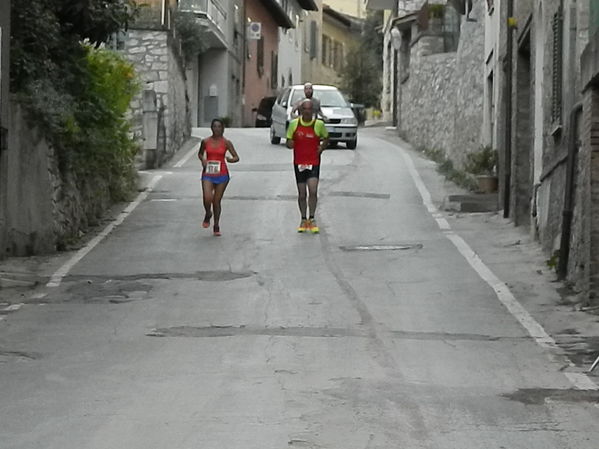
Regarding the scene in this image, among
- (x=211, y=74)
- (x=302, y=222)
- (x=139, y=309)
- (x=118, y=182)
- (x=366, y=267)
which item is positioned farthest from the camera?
(x=211, y=74)

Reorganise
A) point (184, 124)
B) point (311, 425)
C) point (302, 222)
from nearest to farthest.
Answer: point (311, 425)
point (302, 222)
point (184, 124)

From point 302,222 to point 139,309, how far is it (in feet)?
21.5

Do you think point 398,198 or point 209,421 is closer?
point 209,421

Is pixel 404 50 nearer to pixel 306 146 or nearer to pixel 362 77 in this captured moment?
pixel 362 77

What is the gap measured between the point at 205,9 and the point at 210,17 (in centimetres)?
71

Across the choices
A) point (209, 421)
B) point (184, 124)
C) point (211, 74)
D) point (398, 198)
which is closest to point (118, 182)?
point (398, 198)

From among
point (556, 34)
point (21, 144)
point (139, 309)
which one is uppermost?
point (556, 34)

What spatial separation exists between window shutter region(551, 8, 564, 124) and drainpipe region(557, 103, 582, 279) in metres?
1.61

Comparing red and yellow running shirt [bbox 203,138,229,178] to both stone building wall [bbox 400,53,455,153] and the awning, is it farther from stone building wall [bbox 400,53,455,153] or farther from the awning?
the awning

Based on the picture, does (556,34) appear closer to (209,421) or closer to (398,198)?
(398,198)

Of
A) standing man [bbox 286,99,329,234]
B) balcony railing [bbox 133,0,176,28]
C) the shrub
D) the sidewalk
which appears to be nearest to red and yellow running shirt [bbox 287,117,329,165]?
standing man [bbox 286,99,329,234]

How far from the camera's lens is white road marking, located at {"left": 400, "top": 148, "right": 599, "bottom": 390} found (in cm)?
966

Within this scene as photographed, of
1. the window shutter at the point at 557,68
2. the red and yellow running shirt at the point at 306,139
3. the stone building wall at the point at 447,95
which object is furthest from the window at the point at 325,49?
the window shutter at the point at 557,68

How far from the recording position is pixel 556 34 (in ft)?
54.7
